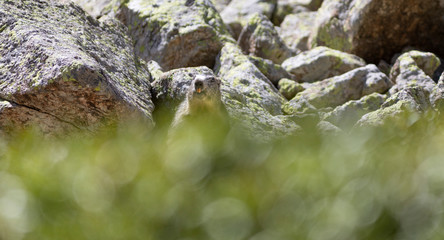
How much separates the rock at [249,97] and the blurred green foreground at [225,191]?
20.1 ft

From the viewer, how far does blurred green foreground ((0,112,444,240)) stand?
251cm

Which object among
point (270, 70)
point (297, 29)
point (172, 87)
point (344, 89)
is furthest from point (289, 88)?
point (297, 29)

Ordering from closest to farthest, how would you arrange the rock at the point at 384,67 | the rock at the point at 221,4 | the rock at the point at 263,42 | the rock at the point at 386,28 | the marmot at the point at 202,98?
1. the marmot at the point at 202,98
2. the rock at the point at 384,67
3. the rock at the point at 386,28
4. the rock at the point at 263,42
5. the rock at the point at 221,4

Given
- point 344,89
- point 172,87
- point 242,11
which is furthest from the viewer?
point 242,11

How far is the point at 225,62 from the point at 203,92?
21.8ft

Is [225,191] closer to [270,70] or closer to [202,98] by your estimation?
[202,98]

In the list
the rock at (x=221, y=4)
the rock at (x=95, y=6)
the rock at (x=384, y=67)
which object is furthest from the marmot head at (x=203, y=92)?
the rock at (x=221, y=4)

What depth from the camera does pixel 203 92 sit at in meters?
10.0

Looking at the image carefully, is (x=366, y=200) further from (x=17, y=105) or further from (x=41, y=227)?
(x=17, y=105)

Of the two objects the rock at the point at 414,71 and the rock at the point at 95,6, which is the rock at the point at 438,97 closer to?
the rock at the point at 414,71

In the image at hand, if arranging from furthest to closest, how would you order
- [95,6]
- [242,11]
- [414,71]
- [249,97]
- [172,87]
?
[242,11] < [95,6] < [414,71] < [249,97] < [172,87]

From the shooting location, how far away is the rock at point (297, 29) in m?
22.5

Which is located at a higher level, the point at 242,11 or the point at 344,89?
the point at 242,11

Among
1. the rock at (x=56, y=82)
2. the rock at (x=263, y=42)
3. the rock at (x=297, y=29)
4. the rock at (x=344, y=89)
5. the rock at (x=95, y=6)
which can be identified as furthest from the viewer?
the rock at (x=297, y=29)
